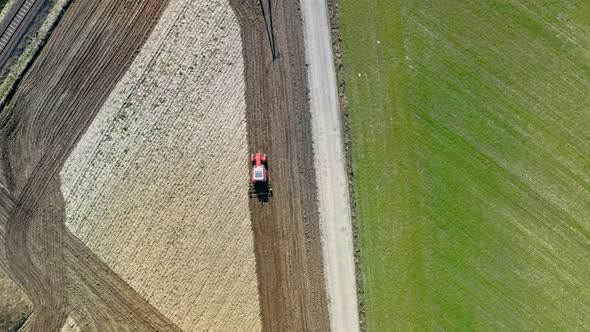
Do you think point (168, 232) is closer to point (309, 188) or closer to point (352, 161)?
point (309, 188)

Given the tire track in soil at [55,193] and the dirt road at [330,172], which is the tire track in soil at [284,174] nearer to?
the dirt road at [330,172]

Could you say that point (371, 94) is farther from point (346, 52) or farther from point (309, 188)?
point (309, 188)

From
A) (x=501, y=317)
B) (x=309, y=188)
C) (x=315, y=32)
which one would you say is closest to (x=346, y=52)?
(x=315, y=32)

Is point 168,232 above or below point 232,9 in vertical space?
below

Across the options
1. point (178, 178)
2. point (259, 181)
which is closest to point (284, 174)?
point (259, 181)

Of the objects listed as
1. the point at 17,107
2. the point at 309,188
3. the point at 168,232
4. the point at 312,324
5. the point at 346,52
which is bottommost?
the point at 312,324

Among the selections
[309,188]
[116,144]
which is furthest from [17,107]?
[309,188]

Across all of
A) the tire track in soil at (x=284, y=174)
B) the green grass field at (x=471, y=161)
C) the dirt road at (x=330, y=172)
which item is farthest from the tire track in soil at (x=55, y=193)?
the green grass field at (x=471, y=161)
